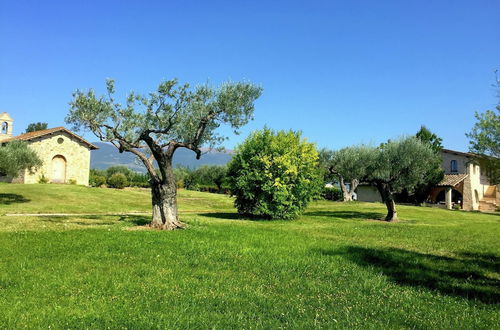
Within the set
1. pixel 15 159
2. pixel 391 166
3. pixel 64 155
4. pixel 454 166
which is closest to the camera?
pixel 391 166

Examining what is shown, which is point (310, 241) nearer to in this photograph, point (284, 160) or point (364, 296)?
point (364, 296)

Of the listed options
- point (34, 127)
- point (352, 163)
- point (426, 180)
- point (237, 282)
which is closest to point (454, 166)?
point (426, 180)

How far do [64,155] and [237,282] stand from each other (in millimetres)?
47523

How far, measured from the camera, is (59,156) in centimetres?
4966

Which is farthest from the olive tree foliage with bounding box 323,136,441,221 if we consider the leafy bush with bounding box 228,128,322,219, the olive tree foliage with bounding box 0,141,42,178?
the olive tree foliage with bounding box 0,141,42,178

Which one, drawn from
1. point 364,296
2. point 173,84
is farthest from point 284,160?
point 364,296

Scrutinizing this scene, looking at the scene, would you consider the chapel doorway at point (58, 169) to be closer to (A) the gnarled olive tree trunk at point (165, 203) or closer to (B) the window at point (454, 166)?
(A) the gnarled olive tree trunk at point (165, 203)

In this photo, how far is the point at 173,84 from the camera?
1986 cm

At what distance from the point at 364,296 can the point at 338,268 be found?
8.50 ft

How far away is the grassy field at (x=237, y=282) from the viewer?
20.4ft

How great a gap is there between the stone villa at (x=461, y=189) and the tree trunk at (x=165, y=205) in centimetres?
4028

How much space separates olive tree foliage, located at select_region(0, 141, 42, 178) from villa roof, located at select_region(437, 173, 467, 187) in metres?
51.5

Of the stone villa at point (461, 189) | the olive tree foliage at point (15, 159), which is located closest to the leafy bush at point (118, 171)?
the olive tree foliage at point (15, 159)

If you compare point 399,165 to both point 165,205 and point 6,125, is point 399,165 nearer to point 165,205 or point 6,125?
point 165,205
